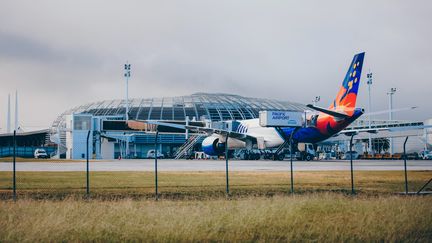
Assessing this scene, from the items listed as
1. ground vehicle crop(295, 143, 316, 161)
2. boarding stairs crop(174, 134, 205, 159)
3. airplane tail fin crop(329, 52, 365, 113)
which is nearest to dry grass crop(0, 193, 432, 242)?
airplane tail fin crop(329, 52, 365, 113)

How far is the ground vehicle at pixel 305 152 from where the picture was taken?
63381 millimetres

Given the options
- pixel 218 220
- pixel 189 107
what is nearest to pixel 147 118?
pixel 189 107

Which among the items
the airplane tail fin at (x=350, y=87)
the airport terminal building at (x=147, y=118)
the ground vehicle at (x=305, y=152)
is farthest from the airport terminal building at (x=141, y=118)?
the airplane tail fin at (x=350, y=87)

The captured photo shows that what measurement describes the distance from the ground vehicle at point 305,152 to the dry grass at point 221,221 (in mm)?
47364

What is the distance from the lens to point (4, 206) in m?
15.0

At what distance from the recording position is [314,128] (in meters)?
58.3

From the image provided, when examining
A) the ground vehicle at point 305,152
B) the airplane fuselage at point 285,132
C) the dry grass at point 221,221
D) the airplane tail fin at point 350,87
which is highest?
the airplane tail fin at point 350,87

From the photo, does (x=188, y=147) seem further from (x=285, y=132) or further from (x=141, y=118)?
(x=285, y=132)

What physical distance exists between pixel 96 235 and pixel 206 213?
3.30m

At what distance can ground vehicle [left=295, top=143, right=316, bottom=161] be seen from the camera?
63.4m

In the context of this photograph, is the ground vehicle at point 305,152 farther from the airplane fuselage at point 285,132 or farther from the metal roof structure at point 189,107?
the metal roof structure at point 189,107

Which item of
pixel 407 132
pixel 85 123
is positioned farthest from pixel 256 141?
pixel 407 132

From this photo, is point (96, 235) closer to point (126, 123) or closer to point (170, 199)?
point (170, 199)

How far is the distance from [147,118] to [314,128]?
4930cm
